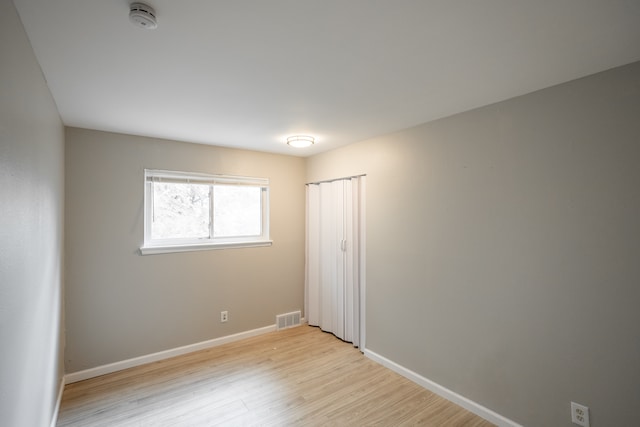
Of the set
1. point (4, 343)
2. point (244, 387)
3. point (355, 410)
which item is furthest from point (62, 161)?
point (355, 410)

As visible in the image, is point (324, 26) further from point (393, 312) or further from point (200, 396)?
point (200, 396)

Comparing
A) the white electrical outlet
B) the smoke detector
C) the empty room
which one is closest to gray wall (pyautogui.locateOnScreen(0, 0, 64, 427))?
the empty room

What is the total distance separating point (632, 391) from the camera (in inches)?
63.3

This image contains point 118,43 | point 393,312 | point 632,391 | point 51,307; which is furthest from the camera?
point 393,312

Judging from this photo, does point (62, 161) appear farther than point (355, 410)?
Yes

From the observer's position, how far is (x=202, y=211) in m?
3.51

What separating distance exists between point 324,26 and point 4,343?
1774 millimetres

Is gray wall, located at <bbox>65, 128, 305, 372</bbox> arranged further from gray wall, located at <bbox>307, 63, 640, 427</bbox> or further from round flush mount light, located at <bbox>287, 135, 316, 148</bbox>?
gray wall, located at <bbox>307, 63, 640, 427</bbox>

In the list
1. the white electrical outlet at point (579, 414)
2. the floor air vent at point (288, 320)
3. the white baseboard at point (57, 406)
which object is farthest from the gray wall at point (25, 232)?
the white electrical outlet at point (579, 414)

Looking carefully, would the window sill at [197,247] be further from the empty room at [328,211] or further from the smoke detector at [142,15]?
the smoke detector at [142,15]

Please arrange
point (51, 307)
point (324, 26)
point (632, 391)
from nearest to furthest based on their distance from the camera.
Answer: point (324, 26)
point (632, 391)
point (51, 307)

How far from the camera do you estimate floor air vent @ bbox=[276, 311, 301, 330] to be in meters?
3.94

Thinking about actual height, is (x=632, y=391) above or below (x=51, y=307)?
below

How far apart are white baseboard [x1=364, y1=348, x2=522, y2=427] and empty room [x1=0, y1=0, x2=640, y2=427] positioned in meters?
0.02
